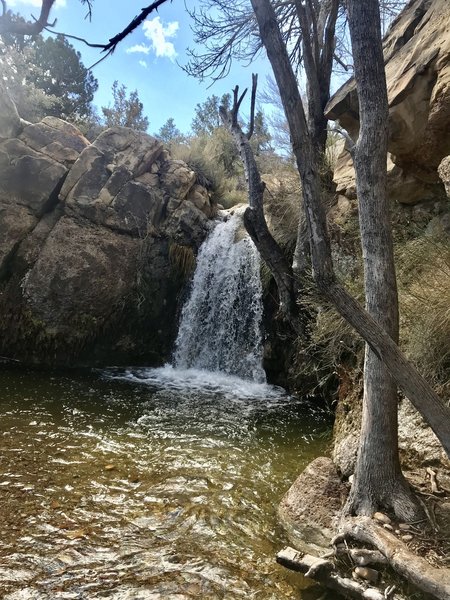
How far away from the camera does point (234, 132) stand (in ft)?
25.8

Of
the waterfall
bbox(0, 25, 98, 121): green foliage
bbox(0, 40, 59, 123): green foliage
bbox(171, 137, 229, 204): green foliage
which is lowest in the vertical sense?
the waterfall

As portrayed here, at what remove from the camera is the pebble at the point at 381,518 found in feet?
9.48

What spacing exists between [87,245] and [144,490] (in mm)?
6280

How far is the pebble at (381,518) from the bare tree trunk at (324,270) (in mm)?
483

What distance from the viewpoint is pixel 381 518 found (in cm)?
291

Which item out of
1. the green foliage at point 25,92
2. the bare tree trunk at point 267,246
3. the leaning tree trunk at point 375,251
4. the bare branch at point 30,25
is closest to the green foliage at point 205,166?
the bare tree trunk at point 267,246

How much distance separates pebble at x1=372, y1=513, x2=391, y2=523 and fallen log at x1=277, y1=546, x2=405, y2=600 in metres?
0.43

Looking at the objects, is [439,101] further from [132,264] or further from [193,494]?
[132,264]

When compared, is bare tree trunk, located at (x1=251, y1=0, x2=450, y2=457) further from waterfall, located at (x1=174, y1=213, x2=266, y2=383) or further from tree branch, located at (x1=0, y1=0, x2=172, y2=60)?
waterfall, located at (x1=174, y1=213, x2=266, y2=383)

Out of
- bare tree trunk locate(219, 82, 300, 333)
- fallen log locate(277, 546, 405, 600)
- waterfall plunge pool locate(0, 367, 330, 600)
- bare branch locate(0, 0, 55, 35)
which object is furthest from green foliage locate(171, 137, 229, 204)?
fallen log locate(277, 546, 405, 600)

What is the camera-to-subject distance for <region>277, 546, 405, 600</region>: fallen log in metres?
2.49

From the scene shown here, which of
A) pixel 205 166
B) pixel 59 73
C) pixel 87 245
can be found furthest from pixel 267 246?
pixel 59 73

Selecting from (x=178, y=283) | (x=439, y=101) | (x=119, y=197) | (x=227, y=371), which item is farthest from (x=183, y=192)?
(x=439, y=101)

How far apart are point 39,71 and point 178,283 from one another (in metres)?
15.7
